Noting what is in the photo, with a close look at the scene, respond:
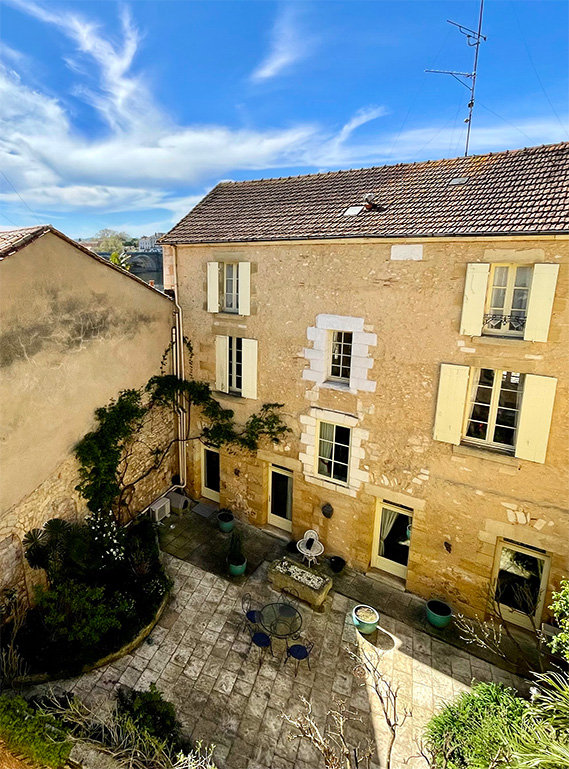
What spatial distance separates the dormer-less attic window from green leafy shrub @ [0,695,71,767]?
411 inches

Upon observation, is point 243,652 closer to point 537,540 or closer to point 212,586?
point 212,586

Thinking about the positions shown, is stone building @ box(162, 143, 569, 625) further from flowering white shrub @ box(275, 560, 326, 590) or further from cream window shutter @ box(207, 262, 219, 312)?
flowering white shrub @ box(275, 560, 326, 590)

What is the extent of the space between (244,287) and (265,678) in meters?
8.36

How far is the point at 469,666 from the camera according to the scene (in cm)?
809

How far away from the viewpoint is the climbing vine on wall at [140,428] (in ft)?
32.2

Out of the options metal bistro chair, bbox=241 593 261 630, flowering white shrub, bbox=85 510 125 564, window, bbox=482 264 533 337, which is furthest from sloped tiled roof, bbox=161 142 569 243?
metal bistro chair, bbox=241 593 261 630

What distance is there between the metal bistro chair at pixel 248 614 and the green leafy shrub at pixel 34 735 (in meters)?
3.64

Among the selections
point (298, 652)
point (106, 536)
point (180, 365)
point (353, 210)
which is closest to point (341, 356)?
point (353, 210)

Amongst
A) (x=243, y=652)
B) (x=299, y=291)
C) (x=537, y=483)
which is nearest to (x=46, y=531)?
(x=243, y=652)

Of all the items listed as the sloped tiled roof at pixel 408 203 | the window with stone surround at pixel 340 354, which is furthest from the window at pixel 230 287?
the window with stone surround at pixel 340 354

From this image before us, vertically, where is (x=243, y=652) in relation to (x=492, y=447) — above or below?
below

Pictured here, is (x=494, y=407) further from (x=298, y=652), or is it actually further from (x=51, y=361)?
(x=51, y=361)

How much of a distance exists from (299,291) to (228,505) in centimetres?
674

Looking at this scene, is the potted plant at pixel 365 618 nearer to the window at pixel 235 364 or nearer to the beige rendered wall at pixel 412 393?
the beige rendered wall at pixel 412 393
